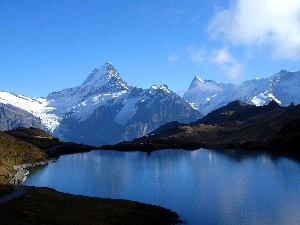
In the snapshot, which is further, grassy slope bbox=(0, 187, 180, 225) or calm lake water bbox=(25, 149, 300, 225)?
calm lake water bbox=(25, 149, 300, 225)

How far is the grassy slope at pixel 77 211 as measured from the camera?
A: 78463 millimetres

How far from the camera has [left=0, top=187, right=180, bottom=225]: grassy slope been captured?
7846cm

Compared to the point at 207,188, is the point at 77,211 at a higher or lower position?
lower

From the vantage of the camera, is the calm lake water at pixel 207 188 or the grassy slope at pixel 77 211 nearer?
the grassy slope at pixel 77 211

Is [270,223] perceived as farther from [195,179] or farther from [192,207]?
[195,179]

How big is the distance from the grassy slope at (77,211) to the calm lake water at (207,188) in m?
7.11

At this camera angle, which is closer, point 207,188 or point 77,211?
point 77,211

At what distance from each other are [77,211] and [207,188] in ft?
174

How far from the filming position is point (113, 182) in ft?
508

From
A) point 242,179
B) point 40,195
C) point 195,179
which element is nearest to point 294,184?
point 242,179

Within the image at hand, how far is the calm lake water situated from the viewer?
96562 mm

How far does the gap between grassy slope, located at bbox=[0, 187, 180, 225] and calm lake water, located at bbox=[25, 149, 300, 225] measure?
280 inches

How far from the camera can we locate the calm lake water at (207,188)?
96562mm

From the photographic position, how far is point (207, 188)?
130375 mm
